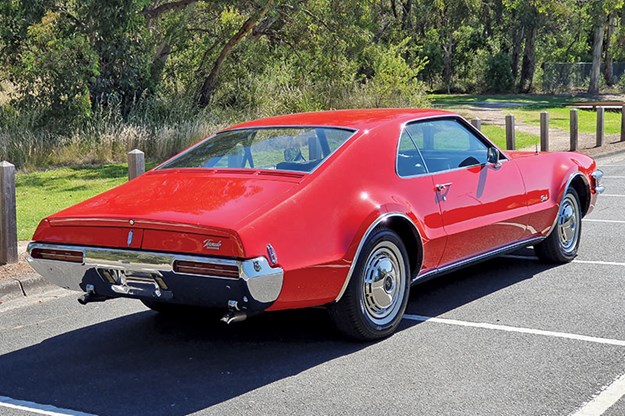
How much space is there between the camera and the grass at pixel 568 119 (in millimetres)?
25797

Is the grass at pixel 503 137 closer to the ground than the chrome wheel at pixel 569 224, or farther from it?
closer to the ground

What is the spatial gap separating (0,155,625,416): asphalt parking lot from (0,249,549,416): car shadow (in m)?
0.01

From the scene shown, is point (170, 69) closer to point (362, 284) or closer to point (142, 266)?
point (362, 284)

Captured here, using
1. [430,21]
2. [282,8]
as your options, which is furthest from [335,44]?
[430,21]

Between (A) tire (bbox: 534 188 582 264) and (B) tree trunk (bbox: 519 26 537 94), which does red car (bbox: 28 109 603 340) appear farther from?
(B) tree trunk (bbox: 519 26 537 94)

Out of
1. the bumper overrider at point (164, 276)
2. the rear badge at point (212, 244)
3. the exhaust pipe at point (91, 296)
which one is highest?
the rear badge at point (212, 244)

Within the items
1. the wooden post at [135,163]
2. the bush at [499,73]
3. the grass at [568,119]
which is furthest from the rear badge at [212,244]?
the bush at [499,73]

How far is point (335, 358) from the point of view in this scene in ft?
18.3

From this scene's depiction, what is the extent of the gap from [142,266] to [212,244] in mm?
498

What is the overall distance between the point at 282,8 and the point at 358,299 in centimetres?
1723

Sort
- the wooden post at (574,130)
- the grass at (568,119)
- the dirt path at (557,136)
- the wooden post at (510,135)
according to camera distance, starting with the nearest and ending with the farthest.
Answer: the wooden post at (510,135), the wooden post at (574,130), the dirt path at (557,136), the grass at (568,119)

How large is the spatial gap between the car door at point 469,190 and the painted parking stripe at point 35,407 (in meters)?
2.95

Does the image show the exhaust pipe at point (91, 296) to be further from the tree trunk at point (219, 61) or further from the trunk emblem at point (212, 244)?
the tree trunk at point (219, 61)

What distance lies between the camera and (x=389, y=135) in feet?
21.0
